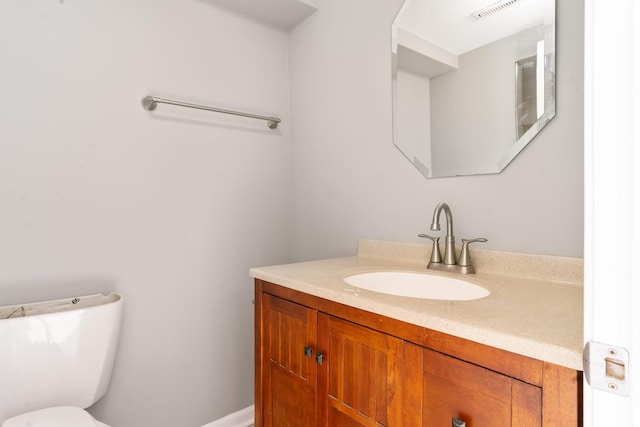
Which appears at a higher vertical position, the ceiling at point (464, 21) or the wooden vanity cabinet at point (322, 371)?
the ceiling at point (464, 21)

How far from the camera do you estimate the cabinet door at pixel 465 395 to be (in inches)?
25.8

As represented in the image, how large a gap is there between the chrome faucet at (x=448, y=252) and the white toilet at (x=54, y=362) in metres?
1.16

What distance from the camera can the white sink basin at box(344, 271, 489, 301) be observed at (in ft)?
3.86

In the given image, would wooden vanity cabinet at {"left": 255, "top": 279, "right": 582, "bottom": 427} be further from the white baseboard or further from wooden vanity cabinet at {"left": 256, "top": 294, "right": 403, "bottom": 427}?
the white baseboard

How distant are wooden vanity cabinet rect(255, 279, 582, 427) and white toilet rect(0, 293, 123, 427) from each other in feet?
1.77

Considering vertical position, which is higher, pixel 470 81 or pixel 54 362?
pixel 470 81

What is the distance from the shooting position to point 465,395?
2.42 feet

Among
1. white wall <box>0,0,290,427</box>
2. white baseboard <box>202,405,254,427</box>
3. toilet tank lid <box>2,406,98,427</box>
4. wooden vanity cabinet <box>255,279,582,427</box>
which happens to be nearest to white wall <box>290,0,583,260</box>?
white wall <box>0,0,290,427</box>

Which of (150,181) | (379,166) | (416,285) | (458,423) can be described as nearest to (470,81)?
(379,166)

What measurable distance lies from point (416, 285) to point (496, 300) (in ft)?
1.37
